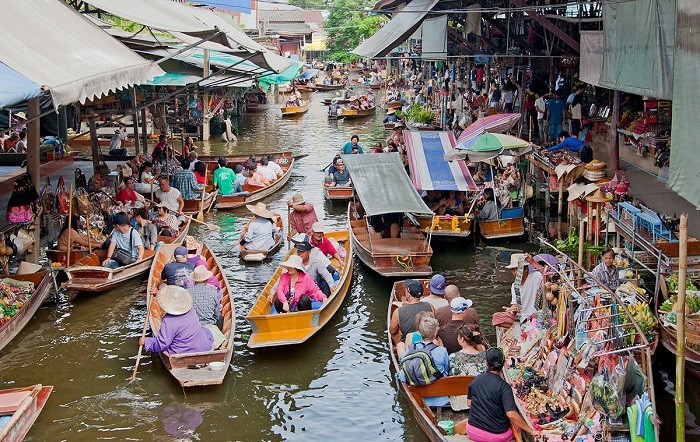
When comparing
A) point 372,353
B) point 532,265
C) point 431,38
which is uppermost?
point 431,38

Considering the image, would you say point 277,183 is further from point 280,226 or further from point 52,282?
point 52,282

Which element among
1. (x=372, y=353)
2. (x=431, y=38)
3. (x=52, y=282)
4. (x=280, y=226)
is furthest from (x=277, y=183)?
(x=372, y=353)

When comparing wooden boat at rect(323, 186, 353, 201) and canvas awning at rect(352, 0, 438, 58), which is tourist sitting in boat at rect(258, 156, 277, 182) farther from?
canvas awning at rect(352, 0, 438, 58)

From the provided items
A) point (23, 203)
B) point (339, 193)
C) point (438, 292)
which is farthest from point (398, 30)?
point (438, 292)

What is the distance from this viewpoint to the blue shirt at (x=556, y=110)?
1950cm

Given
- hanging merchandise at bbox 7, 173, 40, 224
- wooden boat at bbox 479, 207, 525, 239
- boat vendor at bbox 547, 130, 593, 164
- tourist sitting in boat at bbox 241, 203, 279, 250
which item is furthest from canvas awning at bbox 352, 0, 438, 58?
hanging merchandise at bbox 7, 173, 40, 224

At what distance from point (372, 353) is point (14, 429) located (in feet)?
16.4

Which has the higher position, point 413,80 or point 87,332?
point 413,80

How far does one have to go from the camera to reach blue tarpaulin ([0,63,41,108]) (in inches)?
334

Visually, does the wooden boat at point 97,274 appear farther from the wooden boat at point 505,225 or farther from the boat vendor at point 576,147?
the boat vendor at point 576,147

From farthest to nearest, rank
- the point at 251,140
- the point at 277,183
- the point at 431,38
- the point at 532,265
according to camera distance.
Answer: the point at 251,140 < the point at 431,38 < the point at 277,183 < the point at 532,265

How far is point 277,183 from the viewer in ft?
72.1

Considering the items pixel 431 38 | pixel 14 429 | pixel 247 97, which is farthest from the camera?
pixel 247 97

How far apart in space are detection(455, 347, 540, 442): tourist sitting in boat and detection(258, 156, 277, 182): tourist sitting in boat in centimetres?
1464
